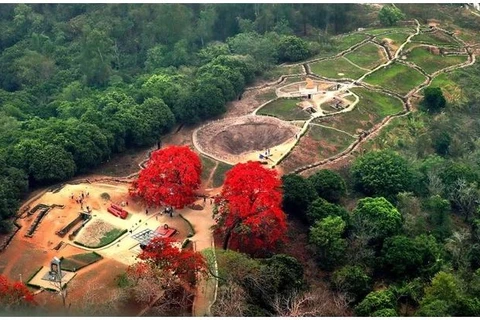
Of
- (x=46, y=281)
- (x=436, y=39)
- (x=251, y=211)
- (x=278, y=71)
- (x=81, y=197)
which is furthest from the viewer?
(x=436, y=39)

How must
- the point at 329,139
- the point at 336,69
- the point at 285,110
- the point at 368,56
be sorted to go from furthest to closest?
the point at 368,56, the point at 336,69, the point at 285,110, the point at 329,139

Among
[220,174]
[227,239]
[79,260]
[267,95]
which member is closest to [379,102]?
[267,95]

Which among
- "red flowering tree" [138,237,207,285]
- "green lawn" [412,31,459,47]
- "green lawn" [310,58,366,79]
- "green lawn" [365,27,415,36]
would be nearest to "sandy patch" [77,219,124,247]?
"red flowering tree" [138,237,207,285]

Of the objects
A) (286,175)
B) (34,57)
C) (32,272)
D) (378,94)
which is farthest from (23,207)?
(378,94)

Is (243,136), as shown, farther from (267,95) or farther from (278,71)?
(278,71)

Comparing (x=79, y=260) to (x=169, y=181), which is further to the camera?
(x=169, y=181)

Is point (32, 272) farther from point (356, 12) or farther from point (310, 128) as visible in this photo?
point (356, 12)
